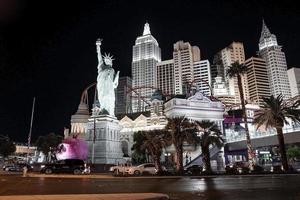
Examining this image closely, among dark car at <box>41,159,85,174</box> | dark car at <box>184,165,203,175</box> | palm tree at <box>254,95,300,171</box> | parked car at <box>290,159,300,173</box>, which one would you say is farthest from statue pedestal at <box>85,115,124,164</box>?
parked car at <box>290,159,300,173</box>

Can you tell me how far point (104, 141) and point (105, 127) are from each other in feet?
12.4

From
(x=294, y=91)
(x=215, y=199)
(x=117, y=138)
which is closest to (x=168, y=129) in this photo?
(x=215, y=199)

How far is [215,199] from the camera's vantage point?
45.9ft

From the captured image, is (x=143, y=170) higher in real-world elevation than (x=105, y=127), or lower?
lower

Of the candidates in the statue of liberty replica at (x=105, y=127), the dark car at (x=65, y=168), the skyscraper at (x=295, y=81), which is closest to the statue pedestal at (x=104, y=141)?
the statue of liberty replica at (x=105, y=127)

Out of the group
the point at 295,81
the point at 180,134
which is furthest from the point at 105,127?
the point at 295,81

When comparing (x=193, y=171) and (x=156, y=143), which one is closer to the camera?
(x=193, y=171)

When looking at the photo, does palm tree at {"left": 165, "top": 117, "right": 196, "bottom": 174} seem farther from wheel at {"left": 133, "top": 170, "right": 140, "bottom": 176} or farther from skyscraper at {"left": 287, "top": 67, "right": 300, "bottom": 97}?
skyscraper at {"left": 287, "top": 67, "right": 300, "bottom": 97}

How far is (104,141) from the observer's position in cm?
7638

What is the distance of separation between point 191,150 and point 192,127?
36.4 m

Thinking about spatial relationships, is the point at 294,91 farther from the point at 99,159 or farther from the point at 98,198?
the point at 98,198

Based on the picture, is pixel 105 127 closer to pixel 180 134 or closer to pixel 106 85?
pixel 106 85

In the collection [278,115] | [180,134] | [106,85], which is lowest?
[180,134]

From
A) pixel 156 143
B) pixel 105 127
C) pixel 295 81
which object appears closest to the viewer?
pixel 156 143
